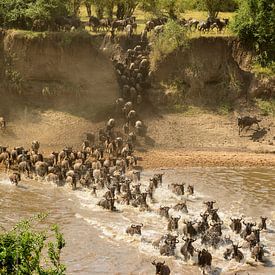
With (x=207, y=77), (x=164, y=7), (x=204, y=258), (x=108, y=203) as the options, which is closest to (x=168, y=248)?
(x=204, y=258)

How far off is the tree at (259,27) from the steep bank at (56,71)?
8174 mm

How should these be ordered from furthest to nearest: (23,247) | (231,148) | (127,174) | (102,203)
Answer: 1. (231,148)
2. (127,174)
3. (102,203)
4. (23,247)

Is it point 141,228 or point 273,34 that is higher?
point 273,34

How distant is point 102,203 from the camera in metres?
25.1

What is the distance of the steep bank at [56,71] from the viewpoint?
120 ft

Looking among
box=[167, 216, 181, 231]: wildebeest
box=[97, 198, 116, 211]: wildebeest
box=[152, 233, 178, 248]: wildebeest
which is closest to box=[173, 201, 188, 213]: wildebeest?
box=[167, 216, 181, 231]: wildebeest

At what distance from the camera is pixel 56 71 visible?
3738cm

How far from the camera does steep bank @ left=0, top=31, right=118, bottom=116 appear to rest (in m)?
36.4

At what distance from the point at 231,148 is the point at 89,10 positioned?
15.1 m

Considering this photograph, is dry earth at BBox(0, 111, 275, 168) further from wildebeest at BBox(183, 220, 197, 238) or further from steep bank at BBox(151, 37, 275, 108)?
wildebeest at BBox(183, 220, 197, 238)

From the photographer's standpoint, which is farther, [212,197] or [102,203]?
[212,197]

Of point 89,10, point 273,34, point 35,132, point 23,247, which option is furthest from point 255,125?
point 23,247

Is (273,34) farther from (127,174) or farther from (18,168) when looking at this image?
(18,168)

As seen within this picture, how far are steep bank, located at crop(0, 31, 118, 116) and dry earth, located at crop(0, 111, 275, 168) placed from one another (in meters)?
1.42
